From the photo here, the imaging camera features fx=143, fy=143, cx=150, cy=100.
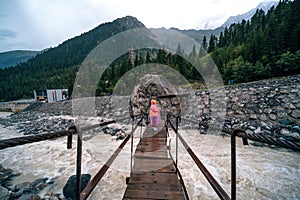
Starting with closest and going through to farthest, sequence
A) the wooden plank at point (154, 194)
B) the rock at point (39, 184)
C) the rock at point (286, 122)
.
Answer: the wooden plank at point (154, 194) → the rock at point (39, 184) → the rock at point (286, 122)

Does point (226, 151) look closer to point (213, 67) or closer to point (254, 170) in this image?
point (254, 170)

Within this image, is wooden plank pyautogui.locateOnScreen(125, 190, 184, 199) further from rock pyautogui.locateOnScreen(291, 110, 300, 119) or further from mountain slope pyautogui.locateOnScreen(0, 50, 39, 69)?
mountain slope pyautogui.locateOnScreen(0, 50, 39, 69)

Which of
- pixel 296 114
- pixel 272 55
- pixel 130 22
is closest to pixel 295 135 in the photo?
pixel 296 114

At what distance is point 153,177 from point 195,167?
284 cm

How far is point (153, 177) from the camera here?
6.64 ft

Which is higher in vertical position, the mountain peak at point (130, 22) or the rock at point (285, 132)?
the mountain peak at point (130, 22)

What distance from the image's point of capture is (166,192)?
174 cm

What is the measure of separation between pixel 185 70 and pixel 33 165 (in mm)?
22098

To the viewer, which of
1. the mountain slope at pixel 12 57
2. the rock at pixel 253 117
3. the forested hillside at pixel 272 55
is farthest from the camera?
the mountain slope at pixel 12 57

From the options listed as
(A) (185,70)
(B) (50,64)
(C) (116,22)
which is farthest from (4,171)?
(C) (116,22)

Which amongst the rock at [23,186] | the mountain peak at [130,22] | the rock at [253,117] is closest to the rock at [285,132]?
the rock at [253,117]

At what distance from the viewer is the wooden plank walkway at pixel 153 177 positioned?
5.62ft

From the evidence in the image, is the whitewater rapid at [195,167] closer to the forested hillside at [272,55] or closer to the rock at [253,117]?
the rock at [253,117]

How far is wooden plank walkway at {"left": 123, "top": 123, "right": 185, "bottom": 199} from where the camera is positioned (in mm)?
1712
